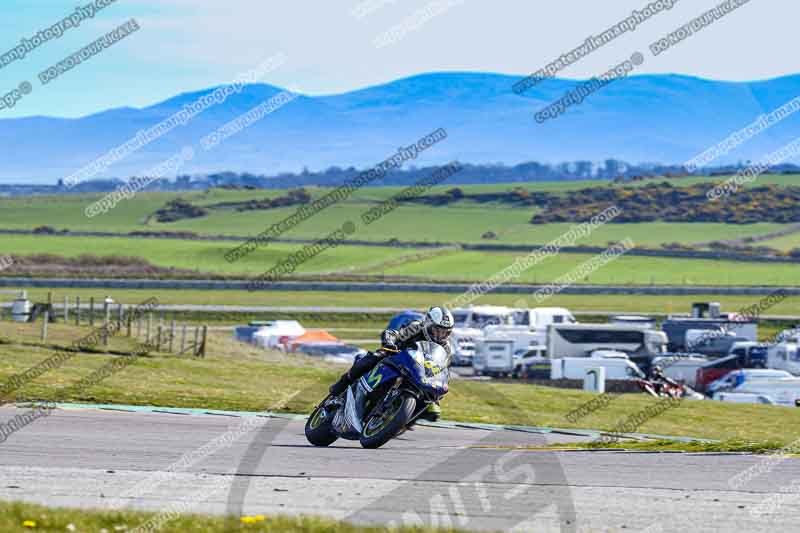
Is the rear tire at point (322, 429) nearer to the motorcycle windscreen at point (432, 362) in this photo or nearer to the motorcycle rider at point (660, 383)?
the motorcycle windscreen at point (432, 362)

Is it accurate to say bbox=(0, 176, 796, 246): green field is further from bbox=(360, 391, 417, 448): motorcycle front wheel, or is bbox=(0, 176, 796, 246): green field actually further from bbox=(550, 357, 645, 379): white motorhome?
bbox=(360, 391, 417, 448): motorcycle front wheel

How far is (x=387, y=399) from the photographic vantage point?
47.6 ft

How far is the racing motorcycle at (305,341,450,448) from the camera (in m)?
14.2

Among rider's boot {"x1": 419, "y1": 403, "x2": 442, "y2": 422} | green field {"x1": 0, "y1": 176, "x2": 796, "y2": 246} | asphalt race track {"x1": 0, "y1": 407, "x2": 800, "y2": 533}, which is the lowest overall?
asphalt race track {"x1": 0, "y1": 407, "x2": 800, "y2": 533}

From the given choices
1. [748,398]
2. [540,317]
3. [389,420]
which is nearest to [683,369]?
[748,398]

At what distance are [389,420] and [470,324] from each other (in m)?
48.1

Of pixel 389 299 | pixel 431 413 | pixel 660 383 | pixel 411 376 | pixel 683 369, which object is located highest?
pixel 411 376

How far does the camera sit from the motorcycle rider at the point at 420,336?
47.3 ft

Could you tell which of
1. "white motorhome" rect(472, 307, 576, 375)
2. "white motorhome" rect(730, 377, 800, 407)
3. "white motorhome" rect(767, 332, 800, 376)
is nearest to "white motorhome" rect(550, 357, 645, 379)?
"white motorhome" rect(472, 307, 576, 375)

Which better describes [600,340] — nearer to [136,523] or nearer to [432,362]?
[432,362]

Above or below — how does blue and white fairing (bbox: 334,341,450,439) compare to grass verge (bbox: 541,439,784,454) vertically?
above

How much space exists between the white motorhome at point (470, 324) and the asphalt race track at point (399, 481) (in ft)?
126

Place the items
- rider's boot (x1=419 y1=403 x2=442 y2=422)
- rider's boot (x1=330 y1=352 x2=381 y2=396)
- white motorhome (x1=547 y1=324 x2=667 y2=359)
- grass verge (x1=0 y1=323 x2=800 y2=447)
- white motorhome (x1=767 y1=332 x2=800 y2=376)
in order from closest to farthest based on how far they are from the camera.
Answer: rider's boot (x1=419 y1=403 x2=442 y2=422) < rider's boot (x1=330 y1=352 x2=381 y2=396) < grass verge (x1=0 y1=323 x2=800 y2=447) < white motorhome (x1=767 y1=332 x2=800 y2=376) < white motorhome (x1=547 y1=324 x2=667 y2=359)

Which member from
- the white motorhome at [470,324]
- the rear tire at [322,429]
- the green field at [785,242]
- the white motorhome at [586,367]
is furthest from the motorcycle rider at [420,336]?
the green field at [785,242]
